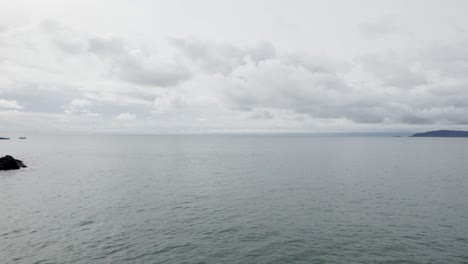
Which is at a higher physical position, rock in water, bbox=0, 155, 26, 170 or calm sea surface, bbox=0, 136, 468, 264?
rock in water, bbox=0, 155, 26, 170

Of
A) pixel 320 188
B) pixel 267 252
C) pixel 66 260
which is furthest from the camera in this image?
pixel 320 188

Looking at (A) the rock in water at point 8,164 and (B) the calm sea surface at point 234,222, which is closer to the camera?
(B) the calm sea surface at point 234,222

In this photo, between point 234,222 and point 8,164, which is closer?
point 234,222

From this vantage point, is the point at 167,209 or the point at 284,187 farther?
the point at 284,187

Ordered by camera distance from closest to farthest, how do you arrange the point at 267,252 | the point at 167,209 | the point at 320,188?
the point at 267,252 → the point at 167,209 → the point at 320,188

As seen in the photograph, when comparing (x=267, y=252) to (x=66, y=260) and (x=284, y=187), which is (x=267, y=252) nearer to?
(x=66, y=260)

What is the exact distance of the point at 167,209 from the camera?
4547cm

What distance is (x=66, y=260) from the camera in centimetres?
2731

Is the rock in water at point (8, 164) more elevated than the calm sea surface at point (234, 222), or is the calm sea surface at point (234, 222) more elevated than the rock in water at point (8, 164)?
the rock in water at point (8, 164)

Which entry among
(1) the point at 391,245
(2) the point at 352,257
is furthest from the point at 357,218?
(2) the point at 352,257

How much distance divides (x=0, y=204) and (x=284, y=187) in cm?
5709

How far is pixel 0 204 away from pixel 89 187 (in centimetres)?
1776

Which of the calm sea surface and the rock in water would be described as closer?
the calm sea surface

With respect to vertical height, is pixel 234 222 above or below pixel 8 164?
below
